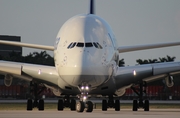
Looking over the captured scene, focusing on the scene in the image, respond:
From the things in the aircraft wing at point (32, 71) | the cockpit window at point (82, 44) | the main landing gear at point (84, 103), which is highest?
the cockpit window at point (82, 44)

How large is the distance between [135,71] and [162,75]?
8.28 ft

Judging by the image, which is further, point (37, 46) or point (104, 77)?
point (37, 46)

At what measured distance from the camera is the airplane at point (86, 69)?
33375 millimetres

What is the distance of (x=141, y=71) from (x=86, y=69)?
246 inches

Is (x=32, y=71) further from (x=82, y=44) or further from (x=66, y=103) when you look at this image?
(x=82, y=44)

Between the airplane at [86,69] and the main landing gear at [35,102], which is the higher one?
the airplane at [86,69]

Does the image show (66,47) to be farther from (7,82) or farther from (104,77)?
(7,82)

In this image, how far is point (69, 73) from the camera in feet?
Answer: 111

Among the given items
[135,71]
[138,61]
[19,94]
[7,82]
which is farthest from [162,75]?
[138,61]

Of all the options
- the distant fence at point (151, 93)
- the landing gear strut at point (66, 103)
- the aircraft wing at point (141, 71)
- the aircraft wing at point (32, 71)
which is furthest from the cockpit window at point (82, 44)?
the distant fence at point (151, 93)

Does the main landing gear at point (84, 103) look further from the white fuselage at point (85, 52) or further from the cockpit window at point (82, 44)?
the cockpit window at point (82, 44)

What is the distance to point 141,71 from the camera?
3819 cm

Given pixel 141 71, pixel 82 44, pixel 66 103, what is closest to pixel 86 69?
pixel 82 44

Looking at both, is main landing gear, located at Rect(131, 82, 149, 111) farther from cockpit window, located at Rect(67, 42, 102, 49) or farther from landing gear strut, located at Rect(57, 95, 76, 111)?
cockpit window, located at Rect(67, 42, 102, 49)
